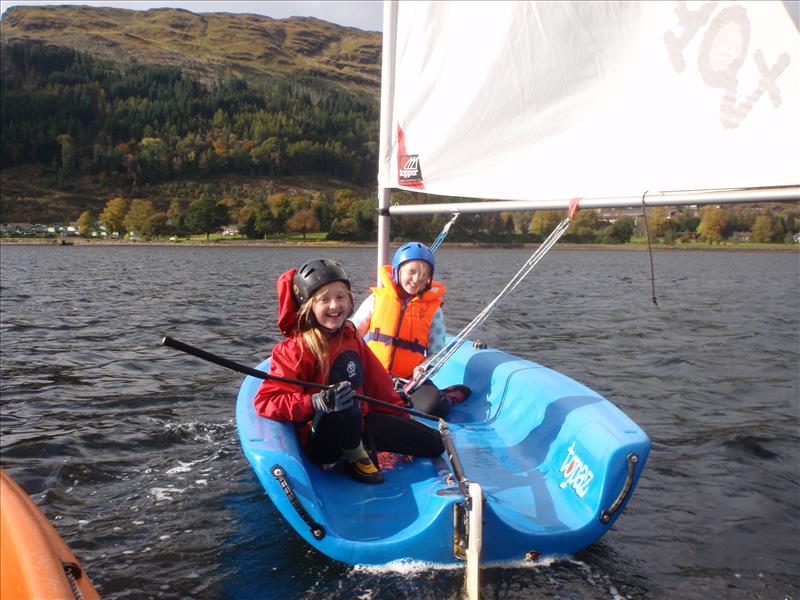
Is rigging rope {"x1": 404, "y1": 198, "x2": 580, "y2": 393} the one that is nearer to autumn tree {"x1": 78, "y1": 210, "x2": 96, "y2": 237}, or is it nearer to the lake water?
the lake water

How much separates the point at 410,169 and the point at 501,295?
1220mm

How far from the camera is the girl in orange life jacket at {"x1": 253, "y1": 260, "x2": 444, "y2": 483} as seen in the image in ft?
13.1

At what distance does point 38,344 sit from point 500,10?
9.75 meters

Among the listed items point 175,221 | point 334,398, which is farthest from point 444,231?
point 175,221

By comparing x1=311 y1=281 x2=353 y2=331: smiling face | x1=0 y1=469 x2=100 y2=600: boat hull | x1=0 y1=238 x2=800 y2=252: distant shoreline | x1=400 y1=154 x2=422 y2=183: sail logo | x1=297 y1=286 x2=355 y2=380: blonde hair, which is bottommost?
x1=0 y1=238 x2=800 y2=252: distant shoreline

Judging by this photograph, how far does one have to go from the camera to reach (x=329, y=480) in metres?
4.15

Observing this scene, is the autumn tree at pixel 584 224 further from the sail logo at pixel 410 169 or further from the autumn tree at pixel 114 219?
the autumn tree at pixel 114 219

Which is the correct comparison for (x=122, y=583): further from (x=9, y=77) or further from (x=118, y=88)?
(x=9, y=77)

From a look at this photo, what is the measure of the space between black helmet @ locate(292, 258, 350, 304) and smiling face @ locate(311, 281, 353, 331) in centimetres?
3

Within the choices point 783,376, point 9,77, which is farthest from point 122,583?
point 9,77

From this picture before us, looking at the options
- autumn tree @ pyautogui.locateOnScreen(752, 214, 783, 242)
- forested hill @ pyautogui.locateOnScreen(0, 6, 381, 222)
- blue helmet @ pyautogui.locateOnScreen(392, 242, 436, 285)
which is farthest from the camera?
forested hill @ pyautogui.locateOnScreen(0, 6, 381, 222)

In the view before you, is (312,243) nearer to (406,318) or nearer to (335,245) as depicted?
(335,245)

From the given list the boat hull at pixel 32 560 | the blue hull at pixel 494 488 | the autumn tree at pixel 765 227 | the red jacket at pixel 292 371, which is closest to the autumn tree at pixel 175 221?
the autumn tree at pixel 765 227

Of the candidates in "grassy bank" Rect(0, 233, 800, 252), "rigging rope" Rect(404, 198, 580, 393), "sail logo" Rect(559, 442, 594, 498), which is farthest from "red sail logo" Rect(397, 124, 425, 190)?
"grassy bank" Rect(0, 233, 800, 252)
